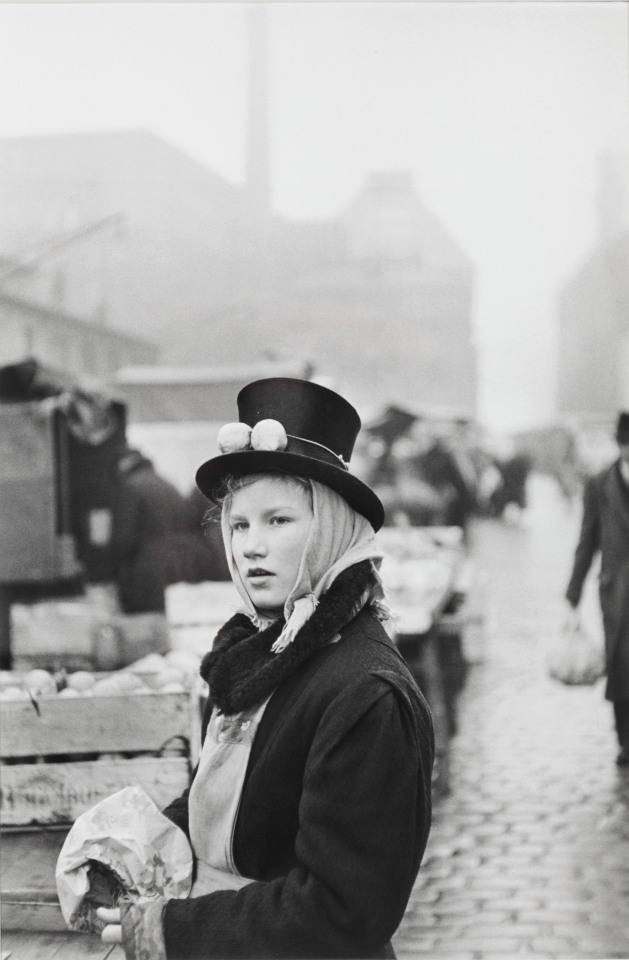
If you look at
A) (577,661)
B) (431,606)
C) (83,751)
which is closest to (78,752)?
(83,751)

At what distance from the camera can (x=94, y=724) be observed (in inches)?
149

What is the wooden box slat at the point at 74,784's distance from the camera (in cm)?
376

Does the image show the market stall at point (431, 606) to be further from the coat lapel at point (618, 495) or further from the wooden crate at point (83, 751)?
the coat lapel at point (618, 495)

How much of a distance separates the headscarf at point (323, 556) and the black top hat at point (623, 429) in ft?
14.0

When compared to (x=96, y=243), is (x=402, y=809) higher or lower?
lower

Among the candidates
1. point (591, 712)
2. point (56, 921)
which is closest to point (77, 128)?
point (56, 921)

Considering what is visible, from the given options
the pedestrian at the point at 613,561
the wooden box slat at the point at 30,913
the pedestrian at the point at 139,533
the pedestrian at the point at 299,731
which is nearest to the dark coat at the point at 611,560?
the pedestrian at the point at 613,561

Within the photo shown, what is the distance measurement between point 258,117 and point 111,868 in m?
6.35

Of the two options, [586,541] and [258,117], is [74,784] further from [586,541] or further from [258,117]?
[258,117]

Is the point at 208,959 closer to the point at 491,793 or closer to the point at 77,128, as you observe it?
the point at 491,793

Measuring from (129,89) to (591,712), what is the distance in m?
5.28

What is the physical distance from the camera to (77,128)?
615 cm

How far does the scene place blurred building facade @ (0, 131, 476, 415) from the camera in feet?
21.7

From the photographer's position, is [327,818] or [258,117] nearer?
[327,818]
